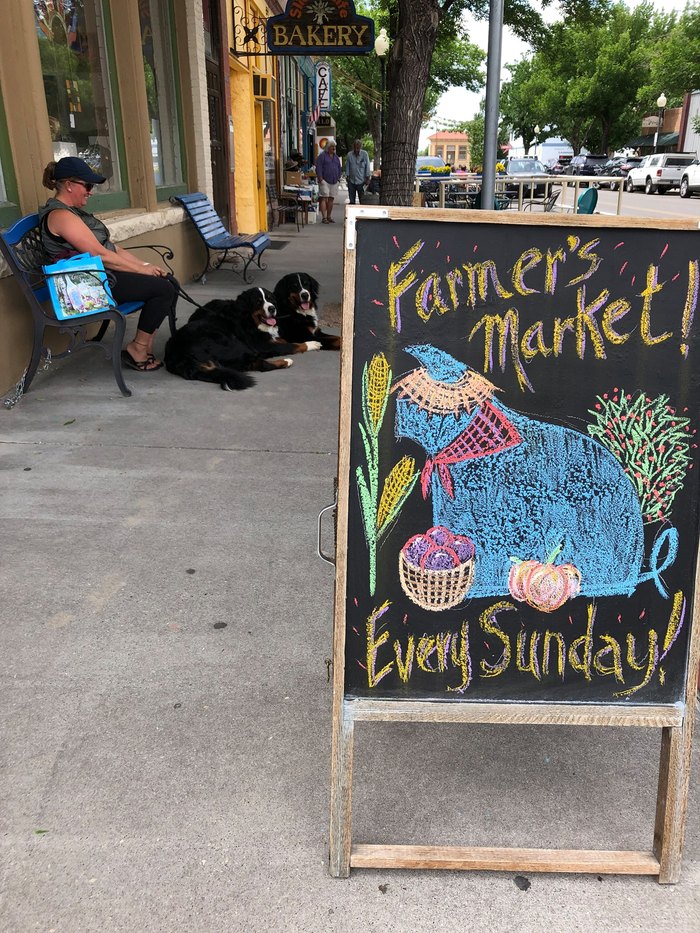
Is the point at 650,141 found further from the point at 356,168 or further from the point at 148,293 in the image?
the point at 148,293

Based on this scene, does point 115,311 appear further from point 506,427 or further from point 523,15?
point 523,15

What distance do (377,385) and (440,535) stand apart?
0.40 meters

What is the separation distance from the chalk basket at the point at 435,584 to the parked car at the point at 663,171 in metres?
37.7

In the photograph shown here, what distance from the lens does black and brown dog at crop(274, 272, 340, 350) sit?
6.73 metres

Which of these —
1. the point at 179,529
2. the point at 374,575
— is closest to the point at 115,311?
the point at 179,529

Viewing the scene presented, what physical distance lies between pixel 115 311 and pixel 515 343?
4.08 metres

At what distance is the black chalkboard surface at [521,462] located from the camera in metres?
1.80

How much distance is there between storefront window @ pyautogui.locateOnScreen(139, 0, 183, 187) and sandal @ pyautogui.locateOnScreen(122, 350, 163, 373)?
3.81 m

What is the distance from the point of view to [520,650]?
1946 mm

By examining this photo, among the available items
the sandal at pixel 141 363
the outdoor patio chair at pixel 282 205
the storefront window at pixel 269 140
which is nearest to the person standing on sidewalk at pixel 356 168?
the outdoor patio chair at pixel 282 205

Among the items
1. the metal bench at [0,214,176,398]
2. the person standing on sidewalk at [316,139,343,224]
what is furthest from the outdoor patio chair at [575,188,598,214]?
the person standing on sidewalk at [316,139,343,224]

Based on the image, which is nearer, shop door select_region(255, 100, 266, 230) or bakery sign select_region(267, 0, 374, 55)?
bakery sign select_region(267, 0, 374, 55)

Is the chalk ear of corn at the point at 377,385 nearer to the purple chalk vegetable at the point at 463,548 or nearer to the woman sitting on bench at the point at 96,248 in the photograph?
Result: the purple chalk vegetable at the point at 463,548

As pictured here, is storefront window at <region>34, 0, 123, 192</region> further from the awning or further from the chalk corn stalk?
the awning
